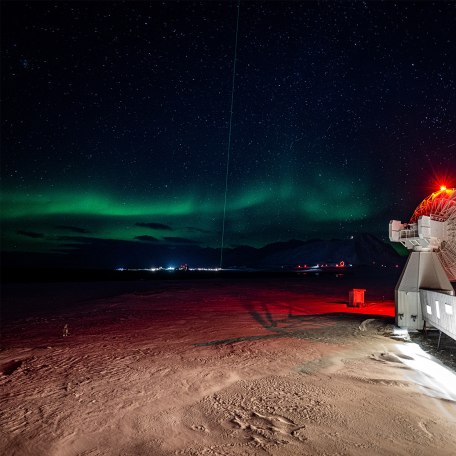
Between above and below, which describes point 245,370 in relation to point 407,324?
below

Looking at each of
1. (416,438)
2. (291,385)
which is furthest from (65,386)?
(416,438)

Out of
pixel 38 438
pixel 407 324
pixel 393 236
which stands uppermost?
pixel 393 236

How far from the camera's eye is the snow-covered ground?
4.37 m

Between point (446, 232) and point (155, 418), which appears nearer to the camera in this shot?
point (155, 418)

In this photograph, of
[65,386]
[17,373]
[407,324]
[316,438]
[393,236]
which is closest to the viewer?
[316,438]

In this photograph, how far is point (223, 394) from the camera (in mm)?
5910

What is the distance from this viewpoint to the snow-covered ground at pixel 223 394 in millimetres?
4371

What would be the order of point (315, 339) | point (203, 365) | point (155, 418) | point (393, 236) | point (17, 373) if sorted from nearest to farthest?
point (155, 418) < point (17, 373) < point (203, 365) < point (315, 339) < point (393, 236)

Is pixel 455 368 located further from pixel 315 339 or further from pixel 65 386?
pixel 65 386

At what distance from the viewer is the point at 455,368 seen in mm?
7449

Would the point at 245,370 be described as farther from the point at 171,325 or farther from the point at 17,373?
the point at 171,325

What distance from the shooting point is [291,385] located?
20.8 ft

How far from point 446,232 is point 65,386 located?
38.9ft

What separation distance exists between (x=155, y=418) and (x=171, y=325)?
7961 mm
